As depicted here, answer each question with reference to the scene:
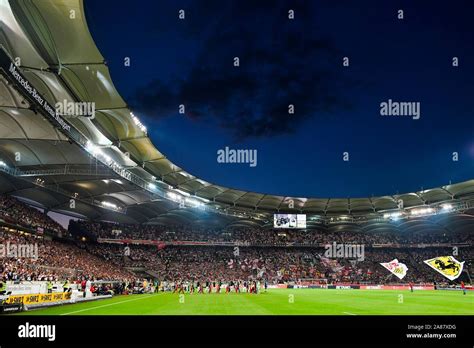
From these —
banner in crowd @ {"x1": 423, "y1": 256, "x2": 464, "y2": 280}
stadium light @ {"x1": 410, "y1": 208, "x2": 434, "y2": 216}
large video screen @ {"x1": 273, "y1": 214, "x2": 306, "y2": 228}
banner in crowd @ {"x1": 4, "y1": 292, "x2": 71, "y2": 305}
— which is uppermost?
stadium light @ {"x1": 410, "y1": 208, "x2": 434, "y2": 216}

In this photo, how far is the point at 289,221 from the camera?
63.1m

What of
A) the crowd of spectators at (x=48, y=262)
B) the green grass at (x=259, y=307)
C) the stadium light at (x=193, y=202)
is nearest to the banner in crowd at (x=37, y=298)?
the green grass at (x=259, y=307)

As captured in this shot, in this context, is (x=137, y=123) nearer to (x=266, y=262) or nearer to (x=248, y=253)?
(x=266, y=262)

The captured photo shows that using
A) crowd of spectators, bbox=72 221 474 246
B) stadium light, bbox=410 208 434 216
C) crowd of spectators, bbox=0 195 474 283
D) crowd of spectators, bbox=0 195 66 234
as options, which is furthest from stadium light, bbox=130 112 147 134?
stadium light, bbox=410 208 434 216

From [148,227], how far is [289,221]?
1090 inches

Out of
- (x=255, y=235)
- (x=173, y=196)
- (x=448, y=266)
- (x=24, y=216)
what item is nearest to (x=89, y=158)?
(x=24, y=216)

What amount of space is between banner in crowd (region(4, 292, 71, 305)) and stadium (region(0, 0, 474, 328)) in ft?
0.22

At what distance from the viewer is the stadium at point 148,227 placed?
21.1 metres

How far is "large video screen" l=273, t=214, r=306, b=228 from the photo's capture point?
206ft

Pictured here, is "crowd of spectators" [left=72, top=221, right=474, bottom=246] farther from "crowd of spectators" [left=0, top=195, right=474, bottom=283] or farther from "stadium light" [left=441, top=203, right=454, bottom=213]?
"stadium light" [left=441, top=203, right=454, bottom=213]

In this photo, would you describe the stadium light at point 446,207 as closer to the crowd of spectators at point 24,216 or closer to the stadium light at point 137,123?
the stadium light at point 137,123

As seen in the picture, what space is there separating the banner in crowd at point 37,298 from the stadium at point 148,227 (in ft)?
0.22

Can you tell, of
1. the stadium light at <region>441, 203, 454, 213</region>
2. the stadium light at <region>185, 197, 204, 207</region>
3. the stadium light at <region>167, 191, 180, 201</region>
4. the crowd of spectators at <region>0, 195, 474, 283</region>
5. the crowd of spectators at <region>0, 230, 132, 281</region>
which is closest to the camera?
the crowd of spectators at <region>0, 230, 132, 281</region>
